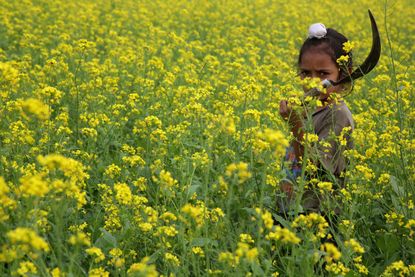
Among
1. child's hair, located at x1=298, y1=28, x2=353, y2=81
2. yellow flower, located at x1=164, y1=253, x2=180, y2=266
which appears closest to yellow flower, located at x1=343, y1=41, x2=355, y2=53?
child's hair, located at x1=298, y1=28, x2=353, y2=81

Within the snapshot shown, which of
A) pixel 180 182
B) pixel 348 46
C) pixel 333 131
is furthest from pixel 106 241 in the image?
pixel 348 46

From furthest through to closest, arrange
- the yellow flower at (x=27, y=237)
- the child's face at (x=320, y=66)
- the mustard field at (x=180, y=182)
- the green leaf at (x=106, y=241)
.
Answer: the child's face at (x=320, y=66) → the green leaf at (x=106, y=241) → the mustard field at (x=180, y=182) → the yellow flower at (x=27, y=237)

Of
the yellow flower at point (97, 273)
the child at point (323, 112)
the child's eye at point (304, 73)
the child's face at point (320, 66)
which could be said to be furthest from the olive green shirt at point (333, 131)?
the yellow flower at point (97, 273)

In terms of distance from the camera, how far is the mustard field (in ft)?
7.38

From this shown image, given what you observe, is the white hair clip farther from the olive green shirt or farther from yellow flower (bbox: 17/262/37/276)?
yellow flower (bbox: 17/262/37/276)

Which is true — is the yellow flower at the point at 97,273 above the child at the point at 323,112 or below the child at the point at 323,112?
below

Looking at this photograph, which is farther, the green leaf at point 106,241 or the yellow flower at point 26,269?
the green leaf at point 106,241

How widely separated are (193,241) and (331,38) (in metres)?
1.61

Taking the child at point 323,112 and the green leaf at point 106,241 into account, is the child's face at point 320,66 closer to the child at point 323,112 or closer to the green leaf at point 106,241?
the child at point 323,112

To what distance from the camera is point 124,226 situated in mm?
2807

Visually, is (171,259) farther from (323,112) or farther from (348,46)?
(348,46)

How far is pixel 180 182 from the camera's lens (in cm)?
341

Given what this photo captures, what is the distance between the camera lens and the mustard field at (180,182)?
2.25m

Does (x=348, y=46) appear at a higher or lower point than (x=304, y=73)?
higher
